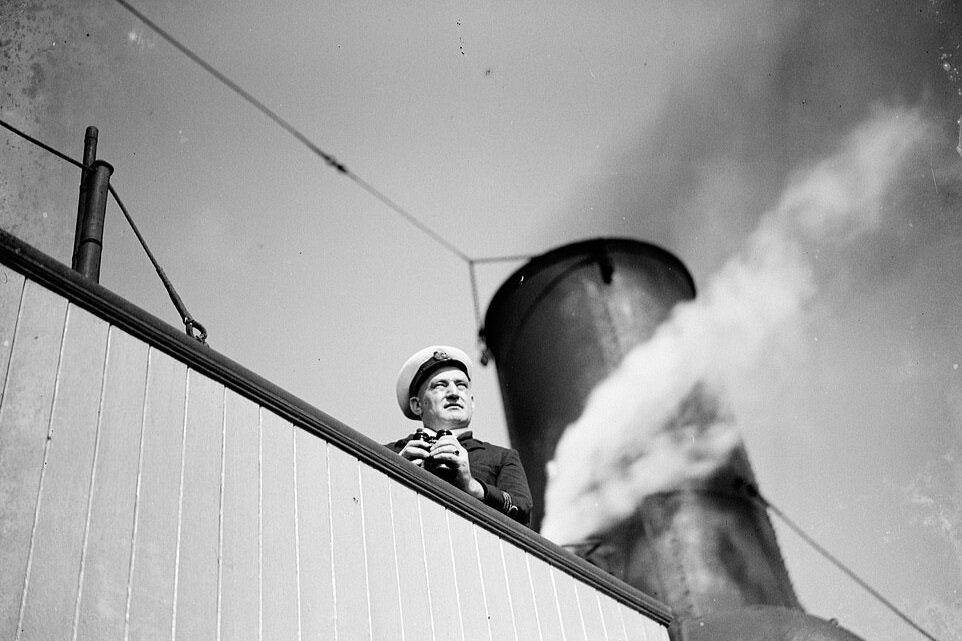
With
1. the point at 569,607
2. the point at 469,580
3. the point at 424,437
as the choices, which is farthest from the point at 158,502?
the point at 569,607

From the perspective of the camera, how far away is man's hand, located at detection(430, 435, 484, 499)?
14.0ft

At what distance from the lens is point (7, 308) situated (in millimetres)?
3045

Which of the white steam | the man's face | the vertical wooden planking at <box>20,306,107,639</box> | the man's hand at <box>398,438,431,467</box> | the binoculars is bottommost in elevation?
the vertical wooden planking at <box>20,306,107,639</box>

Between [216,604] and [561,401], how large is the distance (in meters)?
6.65

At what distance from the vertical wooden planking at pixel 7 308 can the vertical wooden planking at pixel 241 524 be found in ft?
2.47

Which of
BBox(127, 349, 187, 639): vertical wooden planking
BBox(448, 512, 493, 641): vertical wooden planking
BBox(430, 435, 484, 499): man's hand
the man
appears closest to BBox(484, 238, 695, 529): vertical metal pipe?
the man

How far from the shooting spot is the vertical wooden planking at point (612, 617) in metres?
4.48

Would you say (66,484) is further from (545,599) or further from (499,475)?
(499,475)

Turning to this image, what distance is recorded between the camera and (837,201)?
512 inches

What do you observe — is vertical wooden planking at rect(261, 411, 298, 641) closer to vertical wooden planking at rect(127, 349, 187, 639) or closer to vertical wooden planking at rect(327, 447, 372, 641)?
vertical wooden planking at rect(327, 447, 372, 641)

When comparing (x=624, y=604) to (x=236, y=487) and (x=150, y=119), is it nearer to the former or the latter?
(x=236, y=487)

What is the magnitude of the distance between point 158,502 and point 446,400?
2.17 metres

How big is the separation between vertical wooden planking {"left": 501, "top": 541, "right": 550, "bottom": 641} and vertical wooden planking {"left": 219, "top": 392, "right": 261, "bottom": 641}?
126 cm

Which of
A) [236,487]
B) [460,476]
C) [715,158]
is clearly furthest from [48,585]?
[715,158]
